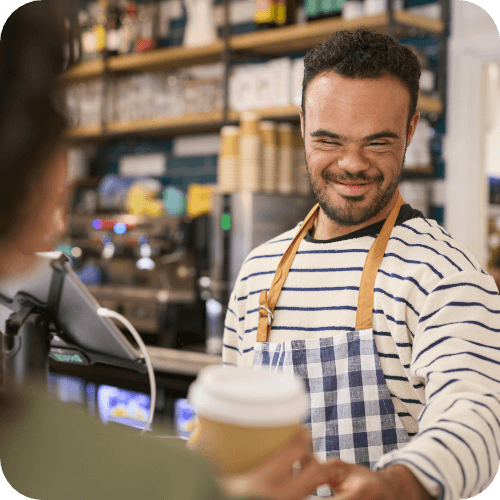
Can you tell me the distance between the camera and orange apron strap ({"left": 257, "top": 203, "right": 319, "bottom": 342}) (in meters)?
1.18

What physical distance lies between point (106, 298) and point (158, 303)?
39 cm

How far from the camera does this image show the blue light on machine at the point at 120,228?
3.34 metres

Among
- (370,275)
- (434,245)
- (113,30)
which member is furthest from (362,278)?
(113,30)

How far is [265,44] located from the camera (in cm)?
323

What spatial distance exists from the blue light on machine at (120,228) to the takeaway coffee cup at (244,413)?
9.66ft

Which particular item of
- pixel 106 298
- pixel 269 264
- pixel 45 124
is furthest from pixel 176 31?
pixel 45 124

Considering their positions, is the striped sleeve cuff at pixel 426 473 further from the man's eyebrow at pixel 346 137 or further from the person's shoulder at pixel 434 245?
the man's eyebrow at pixel 346 137

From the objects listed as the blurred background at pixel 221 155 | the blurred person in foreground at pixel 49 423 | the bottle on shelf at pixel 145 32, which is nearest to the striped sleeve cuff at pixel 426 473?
the blurred person in foreground at pixel 49 423

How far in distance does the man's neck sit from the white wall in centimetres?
189

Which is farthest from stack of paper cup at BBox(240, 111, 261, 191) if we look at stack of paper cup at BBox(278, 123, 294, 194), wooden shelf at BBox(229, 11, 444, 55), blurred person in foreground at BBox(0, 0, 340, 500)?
blurred person in foreground at BBox(0, 0, 340, 500)

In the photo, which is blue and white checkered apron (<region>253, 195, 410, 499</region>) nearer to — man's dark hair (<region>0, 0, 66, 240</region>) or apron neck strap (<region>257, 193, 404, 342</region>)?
apron neck strap (<region>257, 193, 404, 342</region>)

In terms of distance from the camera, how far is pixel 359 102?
1043 millimetres

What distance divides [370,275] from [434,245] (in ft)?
0.40

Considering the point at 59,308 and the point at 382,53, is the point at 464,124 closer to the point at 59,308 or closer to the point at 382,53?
the point at 382,53
